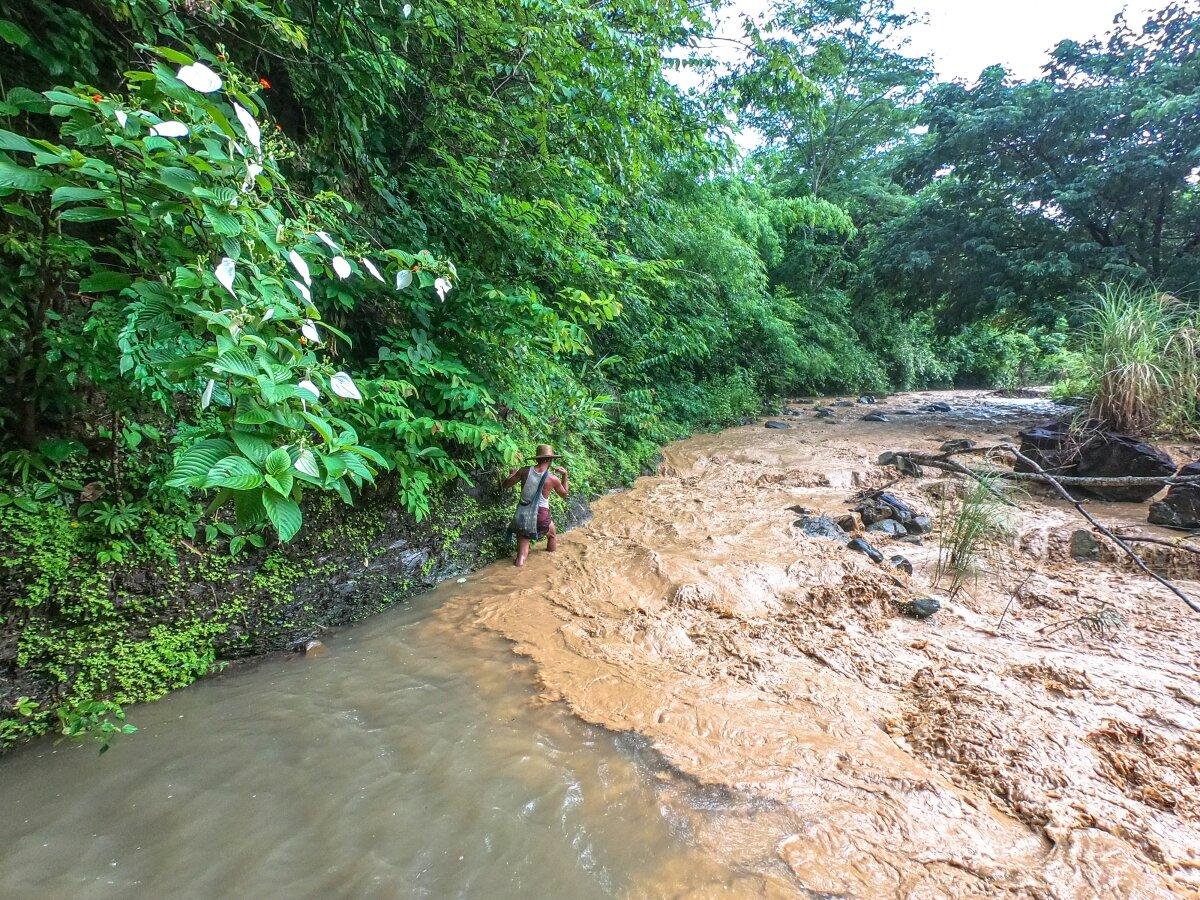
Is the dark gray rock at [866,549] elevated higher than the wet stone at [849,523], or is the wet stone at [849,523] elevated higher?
the wet stone at [849,523]

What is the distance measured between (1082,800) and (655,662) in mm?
1781

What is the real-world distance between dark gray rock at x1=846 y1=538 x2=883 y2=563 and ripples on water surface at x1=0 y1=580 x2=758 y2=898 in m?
2.90

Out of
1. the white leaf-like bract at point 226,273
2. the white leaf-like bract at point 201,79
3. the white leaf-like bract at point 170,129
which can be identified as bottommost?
the white leaf-like bract at point 226,273

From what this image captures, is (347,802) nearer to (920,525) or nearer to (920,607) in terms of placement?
(920,607)

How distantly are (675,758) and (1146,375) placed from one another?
710 centimetres

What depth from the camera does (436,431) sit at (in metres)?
3.36

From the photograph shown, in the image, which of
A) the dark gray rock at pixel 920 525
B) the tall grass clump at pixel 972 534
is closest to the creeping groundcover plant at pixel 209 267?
the tall grass clump at pixel 972 534

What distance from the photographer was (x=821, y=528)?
15.2 ft

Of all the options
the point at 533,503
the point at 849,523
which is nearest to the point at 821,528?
the point at 849,523

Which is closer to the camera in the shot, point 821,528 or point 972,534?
point 972,534

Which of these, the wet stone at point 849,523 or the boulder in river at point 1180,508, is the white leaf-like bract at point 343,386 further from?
the boulder in river at point 1180,508

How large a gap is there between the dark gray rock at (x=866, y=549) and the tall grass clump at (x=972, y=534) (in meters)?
0.40

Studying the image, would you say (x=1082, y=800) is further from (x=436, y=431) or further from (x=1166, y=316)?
(x=1166, y=316)

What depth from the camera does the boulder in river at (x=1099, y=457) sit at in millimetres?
4875
